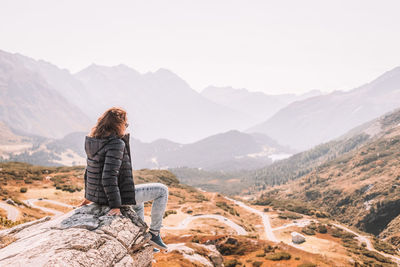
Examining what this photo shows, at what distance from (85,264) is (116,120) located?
3775 millimetres

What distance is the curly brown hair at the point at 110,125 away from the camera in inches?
271

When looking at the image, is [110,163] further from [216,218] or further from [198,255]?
[216,218]

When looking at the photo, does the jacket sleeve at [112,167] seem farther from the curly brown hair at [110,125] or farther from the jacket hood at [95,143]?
the curly brown hair at [110,125]

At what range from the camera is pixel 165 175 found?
10194 cm

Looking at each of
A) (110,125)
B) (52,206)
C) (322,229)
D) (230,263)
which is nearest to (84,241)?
(110,125)

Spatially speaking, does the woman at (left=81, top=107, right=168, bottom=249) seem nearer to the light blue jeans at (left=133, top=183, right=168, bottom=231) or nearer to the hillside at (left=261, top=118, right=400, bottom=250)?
the light blue jeans at (left=133, top=183, right=168, bottom=231)

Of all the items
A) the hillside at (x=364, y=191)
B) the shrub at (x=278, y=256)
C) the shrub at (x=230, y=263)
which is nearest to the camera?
the shrub at (x=230, y=263)

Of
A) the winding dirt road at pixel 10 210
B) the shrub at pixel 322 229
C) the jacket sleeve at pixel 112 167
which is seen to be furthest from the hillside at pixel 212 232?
the jacket sleeve at pixel 112 167

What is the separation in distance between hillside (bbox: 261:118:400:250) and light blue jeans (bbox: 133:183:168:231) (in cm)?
8701

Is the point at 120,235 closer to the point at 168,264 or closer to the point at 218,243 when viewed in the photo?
the point at 168,264

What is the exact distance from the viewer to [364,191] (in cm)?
11538

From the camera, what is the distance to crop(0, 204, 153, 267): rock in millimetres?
5898

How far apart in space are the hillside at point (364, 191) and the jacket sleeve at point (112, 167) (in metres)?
89.3

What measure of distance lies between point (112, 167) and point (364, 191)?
138 m
